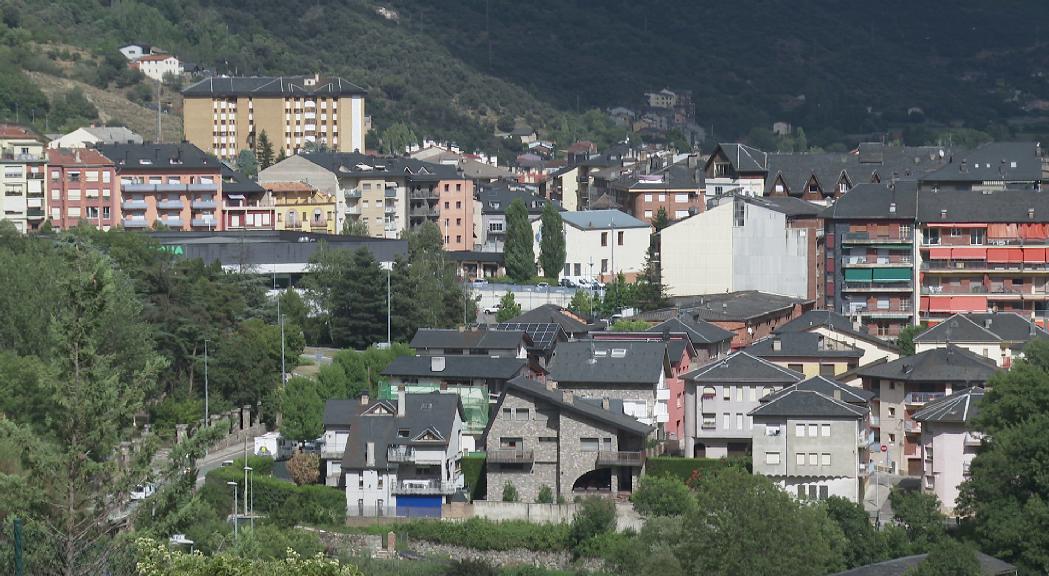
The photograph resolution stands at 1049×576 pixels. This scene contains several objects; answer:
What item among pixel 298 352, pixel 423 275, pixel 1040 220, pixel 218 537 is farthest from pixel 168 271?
pixel 218 537

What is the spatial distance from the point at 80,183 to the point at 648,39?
115486 millimetres

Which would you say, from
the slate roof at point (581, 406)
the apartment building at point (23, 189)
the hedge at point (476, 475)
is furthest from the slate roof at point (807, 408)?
the apartment building at point (23, 189)

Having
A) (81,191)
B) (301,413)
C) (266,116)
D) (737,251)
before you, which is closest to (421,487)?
(301,413)

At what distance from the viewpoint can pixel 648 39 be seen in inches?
7466

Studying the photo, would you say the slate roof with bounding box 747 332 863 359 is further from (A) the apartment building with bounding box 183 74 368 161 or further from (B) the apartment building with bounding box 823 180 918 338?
(A) the apartment building with bounding box 183 74 368 161

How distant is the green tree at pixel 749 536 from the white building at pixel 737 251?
3105 cm

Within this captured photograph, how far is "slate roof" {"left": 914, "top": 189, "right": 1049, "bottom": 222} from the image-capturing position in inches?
2530

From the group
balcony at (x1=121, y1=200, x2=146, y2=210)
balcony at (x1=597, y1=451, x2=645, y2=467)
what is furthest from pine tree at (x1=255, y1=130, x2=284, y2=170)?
balcony at (x1=597, y1=451, x2=645, y2=467)

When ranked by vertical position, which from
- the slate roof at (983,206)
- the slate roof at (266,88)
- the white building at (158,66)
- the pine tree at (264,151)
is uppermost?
the white building at (158,66)

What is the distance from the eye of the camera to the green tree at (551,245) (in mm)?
76688

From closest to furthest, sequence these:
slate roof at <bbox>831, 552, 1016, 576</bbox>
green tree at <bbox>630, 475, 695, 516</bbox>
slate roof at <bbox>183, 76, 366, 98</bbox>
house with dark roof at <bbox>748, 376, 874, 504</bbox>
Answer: slate roof at <bbox>831, 552, 1016, 576</bbox> < green tree at <bbox>630, 475, 695, 516</bbox> < house with dark roof at <bbox>748, 376, 874, 504</bbox> < slate roof at <bbox>183, 76, 366, 98</bbox>

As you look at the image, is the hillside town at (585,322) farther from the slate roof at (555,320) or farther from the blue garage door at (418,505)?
the slate roof at (555,320)

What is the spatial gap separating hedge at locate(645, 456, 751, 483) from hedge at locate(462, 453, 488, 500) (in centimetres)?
325

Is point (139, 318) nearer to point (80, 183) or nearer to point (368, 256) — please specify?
point (368, 256)
